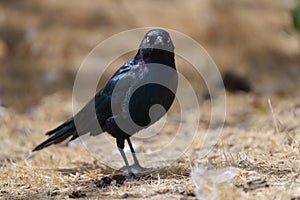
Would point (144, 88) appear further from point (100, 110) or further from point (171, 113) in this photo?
point (171, 113)

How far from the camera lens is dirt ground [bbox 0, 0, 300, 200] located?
3584 mm

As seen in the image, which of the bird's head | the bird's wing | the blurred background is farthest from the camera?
the blurred background

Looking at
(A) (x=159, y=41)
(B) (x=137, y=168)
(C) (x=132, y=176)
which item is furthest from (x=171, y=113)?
(A) (x=159, y=41)

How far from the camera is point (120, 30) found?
364 inches

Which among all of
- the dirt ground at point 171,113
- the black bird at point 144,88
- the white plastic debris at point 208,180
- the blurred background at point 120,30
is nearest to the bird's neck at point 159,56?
the black bird at point 144,88

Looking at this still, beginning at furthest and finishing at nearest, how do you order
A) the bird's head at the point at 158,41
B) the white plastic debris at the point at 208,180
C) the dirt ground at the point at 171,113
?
the bird's head at the point at 158,41 → the dirt ground at the point at 171,113 → the white plastic debris at the point at 208,180

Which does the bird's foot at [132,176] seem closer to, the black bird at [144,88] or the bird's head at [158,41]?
the black bird at [144,88]

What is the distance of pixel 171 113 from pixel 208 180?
12.2ft

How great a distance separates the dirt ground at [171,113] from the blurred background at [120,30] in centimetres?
2

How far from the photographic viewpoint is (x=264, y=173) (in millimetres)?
3559

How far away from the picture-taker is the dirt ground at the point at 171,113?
3.58 m

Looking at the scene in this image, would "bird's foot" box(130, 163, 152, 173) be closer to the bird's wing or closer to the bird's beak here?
the bird's wing

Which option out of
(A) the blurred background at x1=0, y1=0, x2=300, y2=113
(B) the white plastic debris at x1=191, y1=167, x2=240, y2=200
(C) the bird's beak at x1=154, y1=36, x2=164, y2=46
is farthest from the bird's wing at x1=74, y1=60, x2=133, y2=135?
(A) the blurred background at x1=0, y1=0, x2=300, y2=113

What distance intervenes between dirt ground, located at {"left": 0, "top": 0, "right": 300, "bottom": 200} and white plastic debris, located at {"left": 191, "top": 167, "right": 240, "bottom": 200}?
0.07ft
